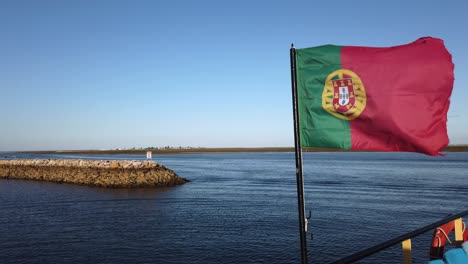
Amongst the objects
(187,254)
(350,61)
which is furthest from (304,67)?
(187,254)

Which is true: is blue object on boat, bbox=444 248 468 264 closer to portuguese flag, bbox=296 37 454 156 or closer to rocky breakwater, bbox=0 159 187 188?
portuguese flag, bbox=296 37 454 156

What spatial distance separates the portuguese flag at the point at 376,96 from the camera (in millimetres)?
4734

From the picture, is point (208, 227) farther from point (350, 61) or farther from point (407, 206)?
point (350, 61)

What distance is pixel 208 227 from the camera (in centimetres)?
2411

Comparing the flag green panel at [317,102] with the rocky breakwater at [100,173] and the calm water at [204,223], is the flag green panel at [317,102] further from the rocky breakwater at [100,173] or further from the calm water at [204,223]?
the rocky breakwater at [100,173]

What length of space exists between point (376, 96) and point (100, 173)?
176ft

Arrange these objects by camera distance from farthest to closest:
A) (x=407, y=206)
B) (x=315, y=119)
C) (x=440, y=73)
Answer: (x=407, y=206), (x=315, y=119), (x=440, y=73)

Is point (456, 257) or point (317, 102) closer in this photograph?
point (456, 257)

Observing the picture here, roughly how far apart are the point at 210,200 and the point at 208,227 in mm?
12197

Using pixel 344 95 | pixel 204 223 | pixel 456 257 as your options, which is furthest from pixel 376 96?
pixel 204 223

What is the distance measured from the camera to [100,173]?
5388cm

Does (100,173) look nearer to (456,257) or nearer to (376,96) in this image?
(376,96)

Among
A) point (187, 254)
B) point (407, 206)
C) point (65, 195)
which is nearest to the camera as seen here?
point (187, 254)

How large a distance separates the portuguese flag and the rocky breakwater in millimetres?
44688
